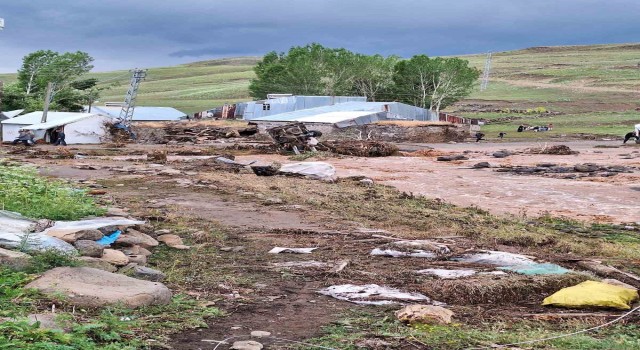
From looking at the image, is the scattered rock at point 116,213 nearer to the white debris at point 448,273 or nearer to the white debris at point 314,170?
the white debris at point 448,273

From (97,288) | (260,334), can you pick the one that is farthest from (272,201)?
(260,334)

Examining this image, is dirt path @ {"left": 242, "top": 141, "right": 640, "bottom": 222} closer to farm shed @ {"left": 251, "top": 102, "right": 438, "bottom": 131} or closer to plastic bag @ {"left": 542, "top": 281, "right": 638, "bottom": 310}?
plastic bag @ {"left": 542, "top": 281, "right": 638, "bottom": 310}

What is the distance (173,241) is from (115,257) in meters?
2.03

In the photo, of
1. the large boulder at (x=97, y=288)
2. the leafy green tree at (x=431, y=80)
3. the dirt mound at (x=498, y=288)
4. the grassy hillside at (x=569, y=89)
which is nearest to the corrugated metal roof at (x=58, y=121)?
the grassy hillside at (x=569, y=89)

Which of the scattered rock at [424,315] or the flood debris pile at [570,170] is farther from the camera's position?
the flood debris pile at [570,170]

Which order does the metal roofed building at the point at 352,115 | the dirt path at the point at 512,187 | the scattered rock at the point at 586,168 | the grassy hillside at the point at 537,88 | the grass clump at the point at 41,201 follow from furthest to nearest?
1. the grassy hillside at the point at 537,88
2. the metal roofed building at the point at 352,115
3. the scattered rock at the point at 586,168
4. the dirt path at the point at 512,187
5. the grass clump at the point at 41,201

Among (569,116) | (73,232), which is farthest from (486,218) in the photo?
(569,116)

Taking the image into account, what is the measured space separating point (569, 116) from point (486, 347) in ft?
244

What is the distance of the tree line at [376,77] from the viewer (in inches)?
2965

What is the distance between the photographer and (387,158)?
3309 centimetres

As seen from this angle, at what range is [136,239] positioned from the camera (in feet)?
31.7

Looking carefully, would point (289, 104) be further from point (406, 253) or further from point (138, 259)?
point (138, 259)

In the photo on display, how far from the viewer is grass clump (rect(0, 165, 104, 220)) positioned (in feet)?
34.4

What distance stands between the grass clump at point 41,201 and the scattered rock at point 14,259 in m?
3.12
